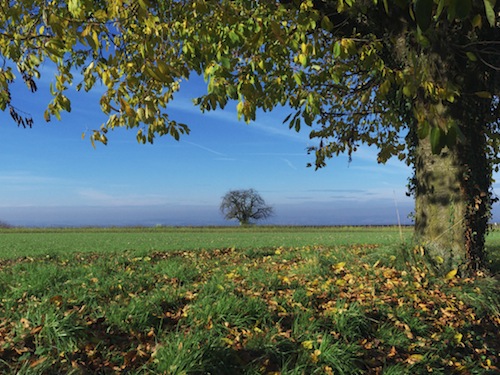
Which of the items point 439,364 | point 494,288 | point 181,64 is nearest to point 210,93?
point 181,64

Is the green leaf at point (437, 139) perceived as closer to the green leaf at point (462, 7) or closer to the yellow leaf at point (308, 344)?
the green leaf at point (462, 7)

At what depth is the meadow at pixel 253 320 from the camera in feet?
11.3

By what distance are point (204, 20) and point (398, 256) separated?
5022mm

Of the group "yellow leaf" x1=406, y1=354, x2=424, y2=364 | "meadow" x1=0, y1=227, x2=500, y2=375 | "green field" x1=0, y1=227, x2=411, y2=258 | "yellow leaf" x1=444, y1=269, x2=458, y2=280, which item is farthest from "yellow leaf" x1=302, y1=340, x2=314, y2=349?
"green field" x1=0, y1=227, x2=411, y2=258

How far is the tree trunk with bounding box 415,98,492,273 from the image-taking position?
6.38 m

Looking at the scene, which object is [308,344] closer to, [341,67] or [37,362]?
[37,362]

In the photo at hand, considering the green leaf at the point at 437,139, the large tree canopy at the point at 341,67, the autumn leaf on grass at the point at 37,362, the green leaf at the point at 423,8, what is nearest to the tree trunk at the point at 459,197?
the large tree canopy at the point at 341,67

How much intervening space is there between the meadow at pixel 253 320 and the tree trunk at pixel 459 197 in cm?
37

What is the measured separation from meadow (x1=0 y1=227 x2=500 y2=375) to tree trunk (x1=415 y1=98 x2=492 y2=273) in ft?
1.21

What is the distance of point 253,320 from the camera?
4238 mm

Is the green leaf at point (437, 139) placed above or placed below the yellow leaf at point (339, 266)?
above

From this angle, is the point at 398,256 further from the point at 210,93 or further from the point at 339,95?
the point at 339,95

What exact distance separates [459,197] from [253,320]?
424 centimetres

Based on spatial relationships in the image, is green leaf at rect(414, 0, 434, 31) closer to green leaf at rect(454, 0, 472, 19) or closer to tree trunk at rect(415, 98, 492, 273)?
green leaf at rect(454, 0, 472, 19)
